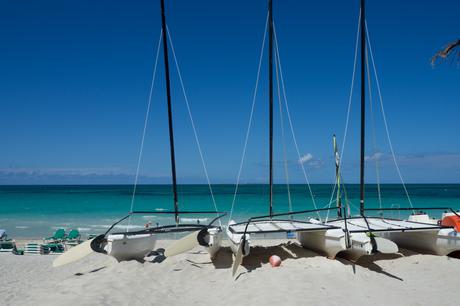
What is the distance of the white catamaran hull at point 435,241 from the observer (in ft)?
33.3

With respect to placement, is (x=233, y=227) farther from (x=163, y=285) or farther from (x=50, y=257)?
(x=50, y=257)

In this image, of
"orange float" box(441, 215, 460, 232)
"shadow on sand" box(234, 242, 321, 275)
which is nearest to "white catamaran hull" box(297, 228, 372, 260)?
"shadow on sand" box(234, 242, 321, 275)

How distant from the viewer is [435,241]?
34.4ft

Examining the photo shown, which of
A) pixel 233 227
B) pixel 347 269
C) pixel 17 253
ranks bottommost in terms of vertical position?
pixel 17 253

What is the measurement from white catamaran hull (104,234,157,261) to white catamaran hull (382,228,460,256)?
7.82 metres

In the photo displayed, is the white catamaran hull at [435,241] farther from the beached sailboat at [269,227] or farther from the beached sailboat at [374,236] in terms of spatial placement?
the beached sailboat at [269,227]

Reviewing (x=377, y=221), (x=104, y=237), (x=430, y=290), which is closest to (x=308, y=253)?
(x=377, y=221)

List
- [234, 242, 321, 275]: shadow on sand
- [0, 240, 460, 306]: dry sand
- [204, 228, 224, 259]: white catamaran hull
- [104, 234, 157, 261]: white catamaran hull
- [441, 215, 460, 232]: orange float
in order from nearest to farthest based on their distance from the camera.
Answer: [0, 240, 460, 306]: dry sand
[234, 242, 321, 275]: shadow on sand
[204, 228, 224, 259]: white catamaran hull
[104, 234, 157, 261]: white catamaran hull
[441, 215, 460, 232]: orange float

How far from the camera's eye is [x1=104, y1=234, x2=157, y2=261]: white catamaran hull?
34.5 feet

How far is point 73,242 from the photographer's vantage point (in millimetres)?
18172

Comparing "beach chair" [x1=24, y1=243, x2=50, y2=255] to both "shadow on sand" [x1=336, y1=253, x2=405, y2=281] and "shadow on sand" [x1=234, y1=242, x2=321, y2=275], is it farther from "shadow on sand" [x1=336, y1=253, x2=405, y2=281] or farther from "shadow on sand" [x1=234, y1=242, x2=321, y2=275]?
"shadow on sand" [x1=336, y1=253, x2=405, y2=281]

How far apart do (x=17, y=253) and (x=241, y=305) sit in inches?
499

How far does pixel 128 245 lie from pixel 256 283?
166 inches

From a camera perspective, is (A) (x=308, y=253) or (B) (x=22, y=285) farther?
(A) (x=308, y=253)
